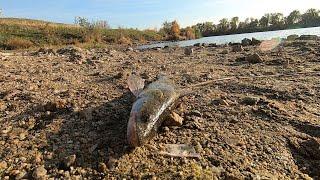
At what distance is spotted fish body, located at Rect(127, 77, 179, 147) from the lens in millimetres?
3967

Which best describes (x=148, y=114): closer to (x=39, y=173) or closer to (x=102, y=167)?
(x=102, y=167)

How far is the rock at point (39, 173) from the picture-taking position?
144 inches

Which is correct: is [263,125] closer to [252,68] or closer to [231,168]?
[231,168]

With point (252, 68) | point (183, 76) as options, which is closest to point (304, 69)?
point (252, 68)

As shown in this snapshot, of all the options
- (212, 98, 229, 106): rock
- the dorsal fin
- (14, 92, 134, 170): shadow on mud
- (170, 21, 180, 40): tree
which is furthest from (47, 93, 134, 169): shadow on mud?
(170, 21, 180, 40): tree

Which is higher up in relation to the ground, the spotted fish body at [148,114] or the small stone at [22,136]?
the spotted fish body at [148,114]

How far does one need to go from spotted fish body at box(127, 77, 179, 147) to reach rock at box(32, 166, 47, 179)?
2.78 feet

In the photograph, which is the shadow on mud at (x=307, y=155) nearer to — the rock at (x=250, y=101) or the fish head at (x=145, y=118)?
the rock at (x=250, y=101)

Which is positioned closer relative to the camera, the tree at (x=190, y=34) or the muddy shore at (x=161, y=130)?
the muddy shore at (x=161, y=130)

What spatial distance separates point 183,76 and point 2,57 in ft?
16.1

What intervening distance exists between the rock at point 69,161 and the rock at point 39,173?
0.65ft

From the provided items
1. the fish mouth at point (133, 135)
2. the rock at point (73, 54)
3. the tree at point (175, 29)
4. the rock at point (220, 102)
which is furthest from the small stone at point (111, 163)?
the tree at point (175, 29)

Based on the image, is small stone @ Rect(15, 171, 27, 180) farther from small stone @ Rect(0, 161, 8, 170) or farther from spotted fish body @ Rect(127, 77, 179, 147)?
spotted fish body @ Rect(127, 77, 179, 147)

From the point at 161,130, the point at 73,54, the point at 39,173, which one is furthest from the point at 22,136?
the point at 73,54
